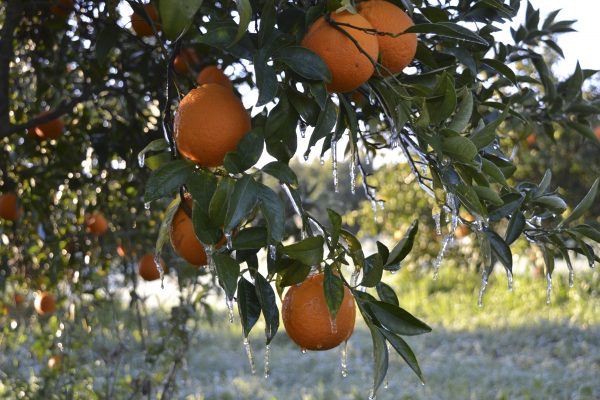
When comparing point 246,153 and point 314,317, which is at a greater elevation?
point 246,153

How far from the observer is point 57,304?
113 inches

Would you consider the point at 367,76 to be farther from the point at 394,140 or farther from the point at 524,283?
the point at 524,283

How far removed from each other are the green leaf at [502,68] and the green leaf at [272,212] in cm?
51

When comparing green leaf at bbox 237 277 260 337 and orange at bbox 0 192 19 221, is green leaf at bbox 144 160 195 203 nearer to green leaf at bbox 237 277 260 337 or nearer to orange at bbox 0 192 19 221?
green leaf at bbox 237 277 260 337

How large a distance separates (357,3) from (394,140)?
0.19 m

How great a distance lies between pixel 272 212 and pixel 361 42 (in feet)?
0.76

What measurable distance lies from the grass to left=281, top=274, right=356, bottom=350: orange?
2.07m

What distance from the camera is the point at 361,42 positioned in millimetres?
852

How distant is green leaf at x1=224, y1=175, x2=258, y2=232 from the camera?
0.78 meters

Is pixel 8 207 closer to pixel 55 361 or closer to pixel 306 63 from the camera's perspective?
pixel 55 361

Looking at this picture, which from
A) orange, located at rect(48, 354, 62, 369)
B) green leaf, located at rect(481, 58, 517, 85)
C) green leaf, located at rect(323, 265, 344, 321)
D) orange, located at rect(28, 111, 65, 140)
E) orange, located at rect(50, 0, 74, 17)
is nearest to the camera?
green leaf, located at rect(323, 265, 344, 321)

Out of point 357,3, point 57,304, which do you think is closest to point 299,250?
point 357,3

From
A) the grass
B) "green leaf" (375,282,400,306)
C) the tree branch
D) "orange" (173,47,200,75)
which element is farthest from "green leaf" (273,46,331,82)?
the grass

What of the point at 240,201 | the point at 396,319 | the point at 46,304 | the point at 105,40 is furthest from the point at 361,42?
the point at 46,304
